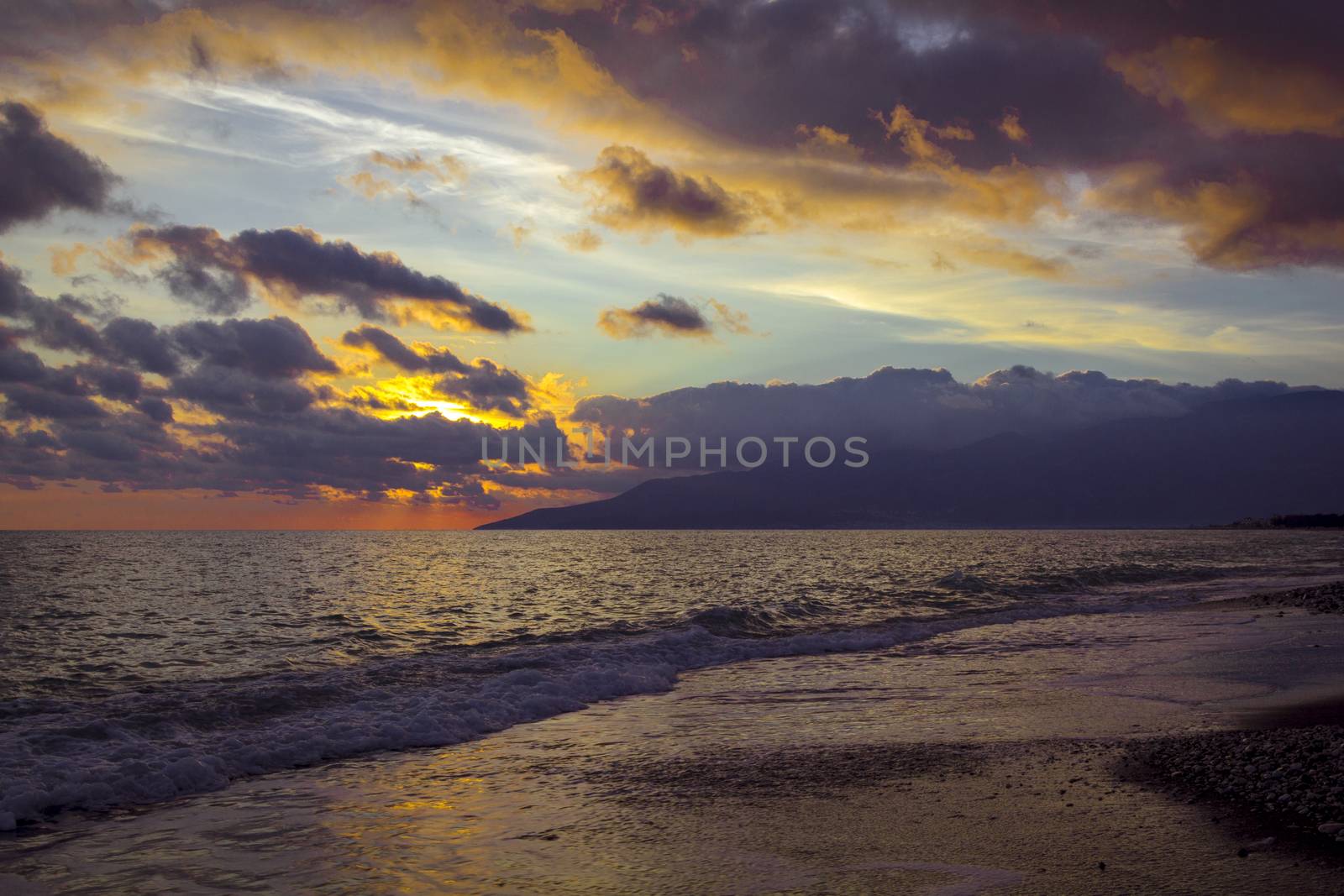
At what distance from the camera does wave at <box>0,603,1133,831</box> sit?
46.0 feet

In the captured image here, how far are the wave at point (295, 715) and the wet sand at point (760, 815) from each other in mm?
1009

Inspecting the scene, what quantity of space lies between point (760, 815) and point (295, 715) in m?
12.1

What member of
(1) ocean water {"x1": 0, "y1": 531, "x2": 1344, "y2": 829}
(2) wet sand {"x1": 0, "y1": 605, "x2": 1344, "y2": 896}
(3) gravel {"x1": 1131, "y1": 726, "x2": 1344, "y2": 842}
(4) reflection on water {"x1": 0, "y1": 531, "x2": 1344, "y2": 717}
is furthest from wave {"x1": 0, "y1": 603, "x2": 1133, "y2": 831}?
(3) gravel {"x1": 1131, "y1": 726, "x2": 1344, "y2": 842}

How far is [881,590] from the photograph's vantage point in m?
56.1

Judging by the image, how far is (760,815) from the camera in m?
11.6

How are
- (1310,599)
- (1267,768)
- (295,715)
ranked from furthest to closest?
(1310,599), (295,715), (1267,768)

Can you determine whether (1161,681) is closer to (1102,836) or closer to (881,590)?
(1102,836)

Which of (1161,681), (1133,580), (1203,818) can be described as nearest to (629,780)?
(1203,818)

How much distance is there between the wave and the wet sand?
1009 mm

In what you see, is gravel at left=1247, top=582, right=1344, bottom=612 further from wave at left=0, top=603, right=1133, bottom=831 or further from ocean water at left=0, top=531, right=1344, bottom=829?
wave at left=0, top=603, right=1133, bottom=831

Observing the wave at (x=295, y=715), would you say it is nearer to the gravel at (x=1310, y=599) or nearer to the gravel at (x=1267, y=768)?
the gravel at (x=1267, y=768)

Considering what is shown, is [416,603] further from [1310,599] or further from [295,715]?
[1310,599]

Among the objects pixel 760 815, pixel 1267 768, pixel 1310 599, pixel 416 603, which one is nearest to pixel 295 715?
pixel 760 815

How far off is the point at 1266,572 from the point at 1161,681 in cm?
6409
